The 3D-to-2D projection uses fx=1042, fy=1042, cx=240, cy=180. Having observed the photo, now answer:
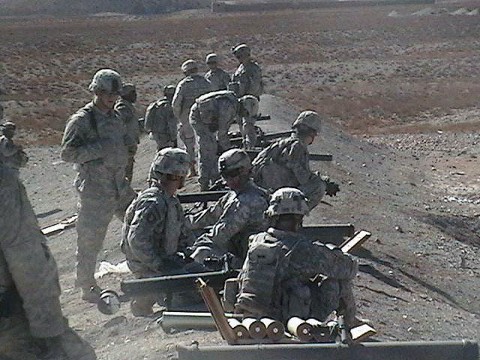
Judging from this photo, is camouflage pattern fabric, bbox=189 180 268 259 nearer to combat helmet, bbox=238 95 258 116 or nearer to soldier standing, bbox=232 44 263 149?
combat helmet, bbox=238 95 258 116

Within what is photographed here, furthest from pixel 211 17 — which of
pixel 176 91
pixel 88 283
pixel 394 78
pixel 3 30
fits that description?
pixel 88 283

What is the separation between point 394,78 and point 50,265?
35291 mm

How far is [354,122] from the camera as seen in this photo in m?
29.2

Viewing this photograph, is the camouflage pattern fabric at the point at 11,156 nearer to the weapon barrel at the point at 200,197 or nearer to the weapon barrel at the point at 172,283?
the weapon barrel at the point at 172,283

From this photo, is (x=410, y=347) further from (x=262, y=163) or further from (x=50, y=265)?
→ (x=262, y=163)

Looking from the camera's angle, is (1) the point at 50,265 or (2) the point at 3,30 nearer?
(1) the point at 50,265

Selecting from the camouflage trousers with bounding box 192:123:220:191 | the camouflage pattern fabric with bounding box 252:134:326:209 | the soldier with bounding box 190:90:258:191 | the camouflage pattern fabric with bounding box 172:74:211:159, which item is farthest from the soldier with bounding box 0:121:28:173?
the camouflage pattern fabric with bounding box 172:74:211:159

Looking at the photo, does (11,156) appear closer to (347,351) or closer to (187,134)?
(347,351)

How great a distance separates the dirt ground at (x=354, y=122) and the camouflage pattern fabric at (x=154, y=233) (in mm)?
509

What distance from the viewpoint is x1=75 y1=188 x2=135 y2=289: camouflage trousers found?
864 centimetres

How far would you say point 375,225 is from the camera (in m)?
13.7

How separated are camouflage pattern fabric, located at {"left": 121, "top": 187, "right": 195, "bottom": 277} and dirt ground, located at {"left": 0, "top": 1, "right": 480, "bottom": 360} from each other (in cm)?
51

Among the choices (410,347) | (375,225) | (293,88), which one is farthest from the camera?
(293,88)

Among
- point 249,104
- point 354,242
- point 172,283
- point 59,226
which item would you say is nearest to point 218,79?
point 249,104
